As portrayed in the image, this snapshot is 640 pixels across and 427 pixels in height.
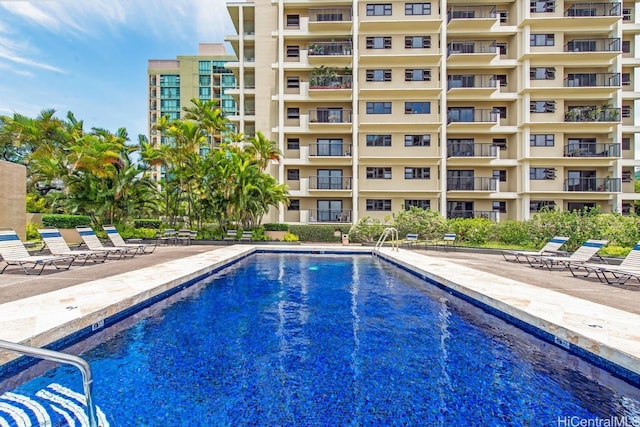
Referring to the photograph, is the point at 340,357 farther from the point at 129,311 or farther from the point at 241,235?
the point at 241,235

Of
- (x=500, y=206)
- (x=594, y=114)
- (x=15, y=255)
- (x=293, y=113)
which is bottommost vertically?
(x=15, y=255)

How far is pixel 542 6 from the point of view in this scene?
27344 millimetres

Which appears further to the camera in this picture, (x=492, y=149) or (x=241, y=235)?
(x=492, y=149)

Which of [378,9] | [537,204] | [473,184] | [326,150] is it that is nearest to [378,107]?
[326,150]

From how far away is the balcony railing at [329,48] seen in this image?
27.5 meters

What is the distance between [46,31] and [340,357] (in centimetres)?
2861

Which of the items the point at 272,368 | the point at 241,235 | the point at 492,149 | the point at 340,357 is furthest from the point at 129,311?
the point at 492,149

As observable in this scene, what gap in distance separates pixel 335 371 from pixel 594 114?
32158 millimetres

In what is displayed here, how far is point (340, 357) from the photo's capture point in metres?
4.96

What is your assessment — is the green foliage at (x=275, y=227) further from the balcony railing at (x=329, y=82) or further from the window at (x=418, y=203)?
the balcony railing at (x=329, y=82)

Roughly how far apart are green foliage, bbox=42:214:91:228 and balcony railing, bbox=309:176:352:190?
1524 centimetres

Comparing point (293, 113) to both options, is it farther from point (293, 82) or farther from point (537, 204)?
point (537, 204)

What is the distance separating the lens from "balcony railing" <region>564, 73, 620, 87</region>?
26.6m

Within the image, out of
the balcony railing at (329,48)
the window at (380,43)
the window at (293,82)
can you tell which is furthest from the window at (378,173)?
the window at (380,43)
